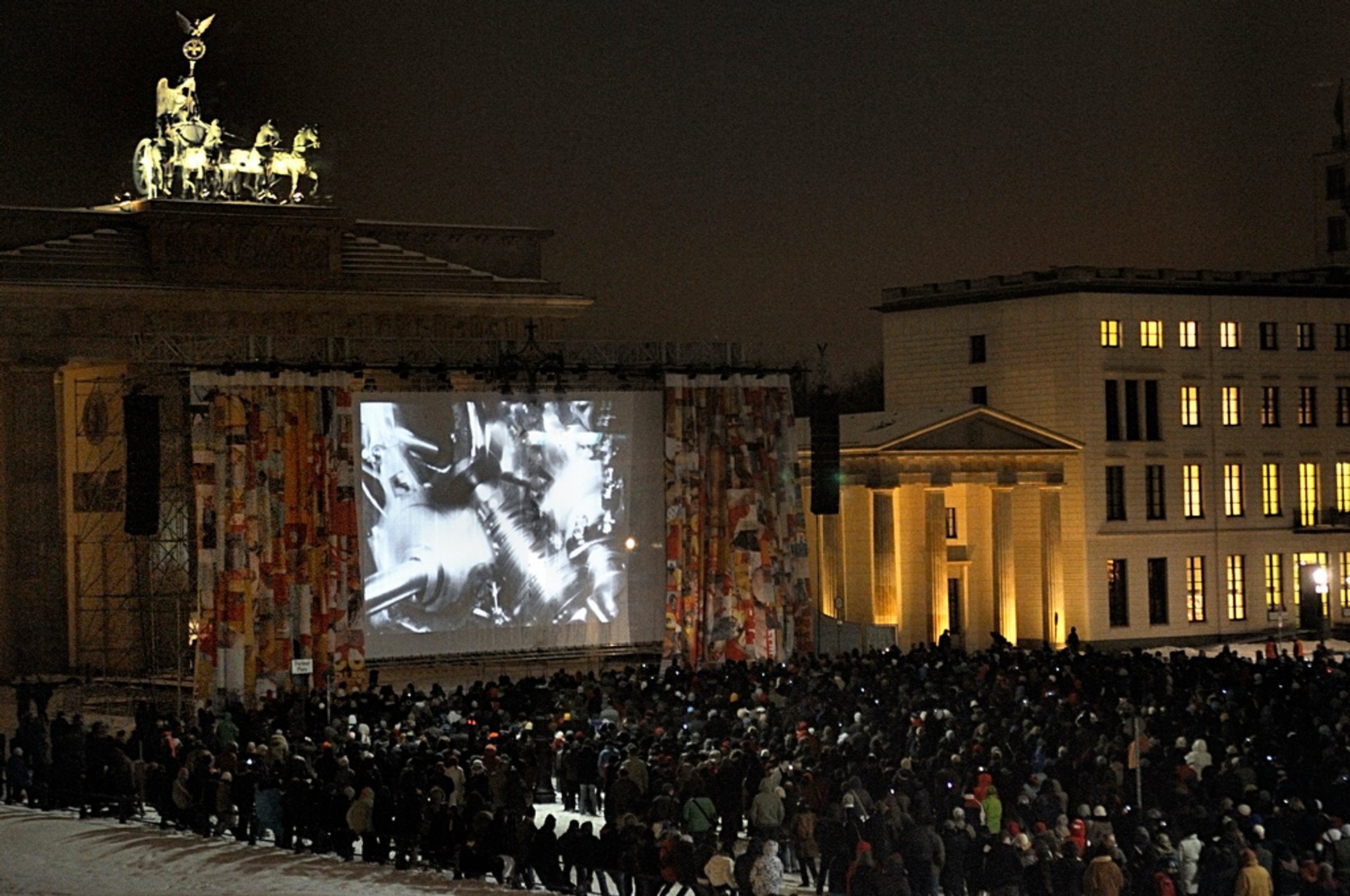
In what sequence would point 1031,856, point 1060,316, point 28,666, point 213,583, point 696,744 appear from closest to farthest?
1. point 1031,856
2. point 696,744
3. point 213,583
4. point 28,666
5. point 1060,316

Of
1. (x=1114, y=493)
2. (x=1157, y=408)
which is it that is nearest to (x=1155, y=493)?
(x=1114, y=493)

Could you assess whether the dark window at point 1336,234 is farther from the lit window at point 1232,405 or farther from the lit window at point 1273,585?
the lit window at point 1273,585

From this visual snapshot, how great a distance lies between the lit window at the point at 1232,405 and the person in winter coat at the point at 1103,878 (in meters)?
39.8

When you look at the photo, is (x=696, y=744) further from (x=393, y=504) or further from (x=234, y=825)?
(x=393, y=504)

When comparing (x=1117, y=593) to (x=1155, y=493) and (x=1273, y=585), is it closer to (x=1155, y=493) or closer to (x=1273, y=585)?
(x=1155, y=493)

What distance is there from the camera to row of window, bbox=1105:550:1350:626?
57906 millimetres

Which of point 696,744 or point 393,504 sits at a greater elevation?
point 393,504

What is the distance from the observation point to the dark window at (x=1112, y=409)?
58.0 m

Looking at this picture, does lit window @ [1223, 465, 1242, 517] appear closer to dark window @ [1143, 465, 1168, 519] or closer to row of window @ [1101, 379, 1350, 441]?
row of window @ [1101, 379, 1350, 441]

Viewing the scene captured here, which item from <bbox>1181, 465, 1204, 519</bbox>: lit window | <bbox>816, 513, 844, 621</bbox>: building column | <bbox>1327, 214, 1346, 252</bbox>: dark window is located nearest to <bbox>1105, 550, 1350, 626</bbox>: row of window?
<bbox>1181, 465, 1204, 519</bbox>: lit window

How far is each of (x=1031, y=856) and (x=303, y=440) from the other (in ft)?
75.1

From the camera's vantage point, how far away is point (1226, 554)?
2341 inches

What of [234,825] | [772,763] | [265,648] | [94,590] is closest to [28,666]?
[94,590]

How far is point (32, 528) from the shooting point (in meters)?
49.0
